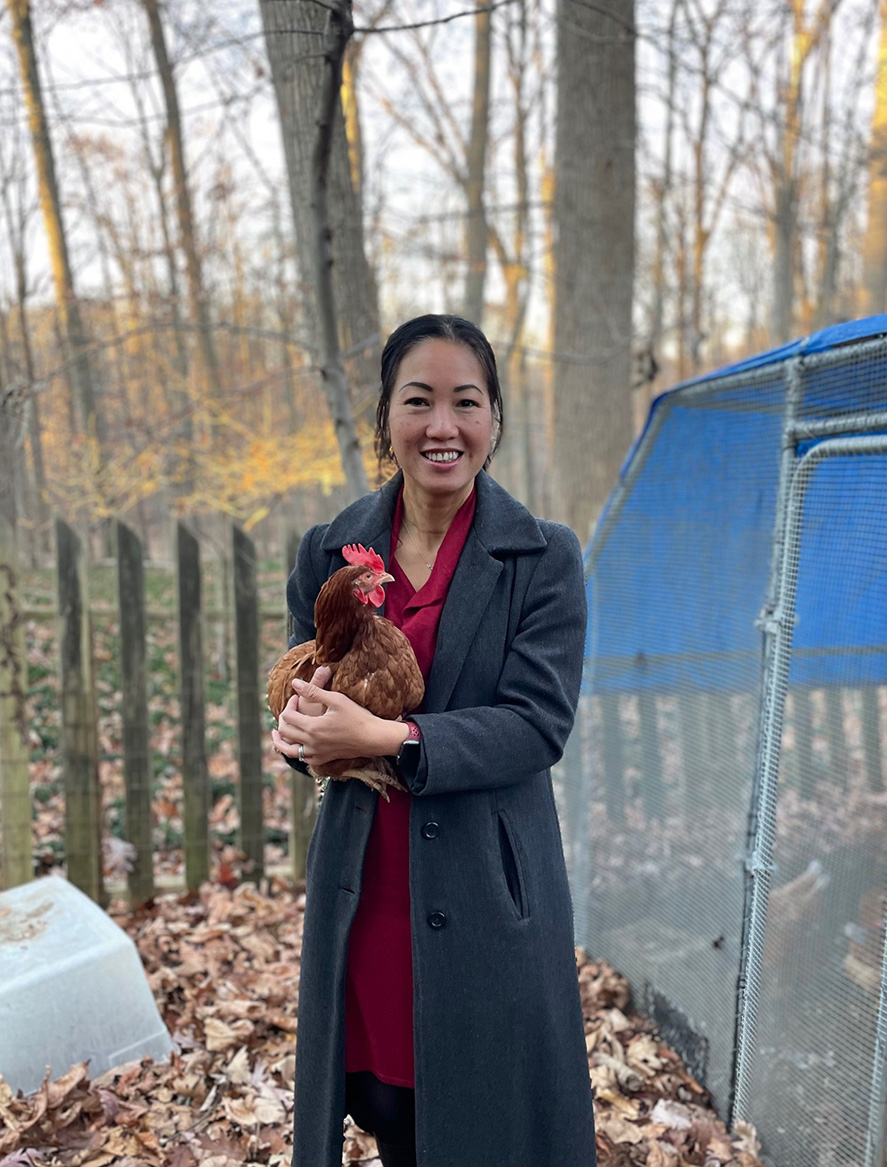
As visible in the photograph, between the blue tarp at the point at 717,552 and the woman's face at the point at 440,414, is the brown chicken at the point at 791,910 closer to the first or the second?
the blue tarp at the point at 717,552

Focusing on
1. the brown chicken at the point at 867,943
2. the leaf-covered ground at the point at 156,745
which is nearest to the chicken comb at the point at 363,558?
the leaf-covered ground at the point at 156,745

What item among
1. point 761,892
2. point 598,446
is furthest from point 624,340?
point 761,892

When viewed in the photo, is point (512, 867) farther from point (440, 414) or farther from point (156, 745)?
point (156, 745)

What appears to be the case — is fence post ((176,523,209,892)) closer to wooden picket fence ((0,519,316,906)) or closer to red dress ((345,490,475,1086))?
wooden picket fence ((0,519,316,906))

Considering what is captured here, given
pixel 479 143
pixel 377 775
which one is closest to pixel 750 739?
pixel 377 775

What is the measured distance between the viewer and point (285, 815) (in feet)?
17.9

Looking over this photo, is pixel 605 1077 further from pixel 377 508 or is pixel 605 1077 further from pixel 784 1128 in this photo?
pixel 377 508

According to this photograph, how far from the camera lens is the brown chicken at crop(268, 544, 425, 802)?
1397 millimetres

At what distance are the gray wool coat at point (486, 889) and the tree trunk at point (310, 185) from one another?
6.04 feet

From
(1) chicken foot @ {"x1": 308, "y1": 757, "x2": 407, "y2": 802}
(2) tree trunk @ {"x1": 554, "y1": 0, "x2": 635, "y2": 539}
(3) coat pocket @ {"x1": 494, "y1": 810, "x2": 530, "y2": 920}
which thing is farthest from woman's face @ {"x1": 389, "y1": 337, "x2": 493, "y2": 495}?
(2) tree trunk @ {"x1": 554, "y1": 0, "x2": 635, "y2": 539}

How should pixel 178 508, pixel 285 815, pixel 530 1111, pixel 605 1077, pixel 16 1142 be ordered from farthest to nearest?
pixel 178 508, pixel 285 815, pixel 605 1077, pixel 16 1142, pixel 530 1111

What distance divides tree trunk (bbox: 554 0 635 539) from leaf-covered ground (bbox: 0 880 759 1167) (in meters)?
3.02

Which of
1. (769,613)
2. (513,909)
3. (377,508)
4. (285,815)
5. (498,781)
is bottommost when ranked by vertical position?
(285,815)

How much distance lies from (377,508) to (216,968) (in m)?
2.29
